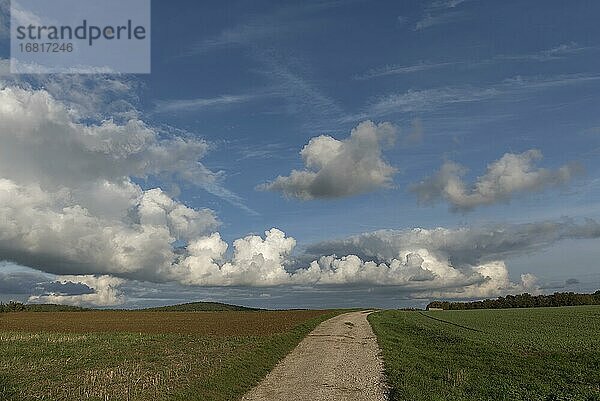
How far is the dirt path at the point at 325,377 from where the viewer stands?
17.9 meters

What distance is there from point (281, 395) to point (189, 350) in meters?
20.3

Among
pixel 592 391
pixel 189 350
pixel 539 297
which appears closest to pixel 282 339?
pixel 189 350

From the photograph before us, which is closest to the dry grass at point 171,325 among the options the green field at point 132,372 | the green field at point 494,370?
the green field at point 132,372

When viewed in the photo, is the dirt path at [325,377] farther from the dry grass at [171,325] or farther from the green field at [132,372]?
the dry grass at [171,325]

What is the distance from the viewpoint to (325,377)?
2166 centimetres

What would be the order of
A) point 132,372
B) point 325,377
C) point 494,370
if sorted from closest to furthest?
point 325,377
point 494,370
point 132,372

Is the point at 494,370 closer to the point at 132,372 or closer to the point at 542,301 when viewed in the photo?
the point at 132,372

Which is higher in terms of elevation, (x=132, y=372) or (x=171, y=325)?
(x=132, y=372)

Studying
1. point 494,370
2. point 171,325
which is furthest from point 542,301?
point 494,370

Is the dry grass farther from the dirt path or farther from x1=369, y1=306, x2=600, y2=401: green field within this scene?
x1=369, y1=306, x2=600, y2=401: green field

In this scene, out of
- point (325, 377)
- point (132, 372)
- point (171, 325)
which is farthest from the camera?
point (171, 325)

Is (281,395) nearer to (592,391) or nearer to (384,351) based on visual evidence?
(592,391)

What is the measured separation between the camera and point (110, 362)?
31.0 metres

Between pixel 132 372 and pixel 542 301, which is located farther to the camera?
pixel 542 301
